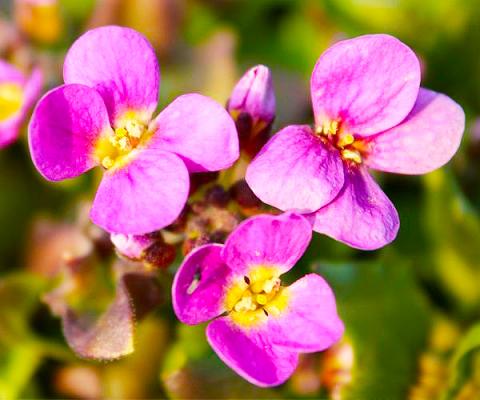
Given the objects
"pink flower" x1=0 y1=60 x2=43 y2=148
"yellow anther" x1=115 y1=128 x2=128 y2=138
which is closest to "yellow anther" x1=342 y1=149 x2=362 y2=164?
"yellow anther" x1=115 y1=128 x2=128 y2=138

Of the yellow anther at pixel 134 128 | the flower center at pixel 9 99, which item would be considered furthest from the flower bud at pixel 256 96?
the flower center at pixel 9 99

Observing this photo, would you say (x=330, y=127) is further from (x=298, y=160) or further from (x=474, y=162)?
(x=474, y=162)

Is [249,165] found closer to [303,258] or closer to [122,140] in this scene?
[122,140]

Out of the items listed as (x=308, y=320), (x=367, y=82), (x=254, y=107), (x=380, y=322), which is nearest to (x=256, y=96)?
(x=254, y=107)

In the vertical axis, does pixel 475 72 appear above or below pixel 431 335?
above

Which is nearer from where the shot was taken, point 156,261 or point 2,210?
point 156,261

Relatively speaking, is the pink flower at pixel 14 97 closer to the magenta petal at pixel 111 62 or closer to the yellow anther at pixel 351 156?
the magenta petal at pixel 111 62

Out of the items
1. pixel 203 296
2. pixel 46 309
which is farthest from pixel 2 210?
pixel 203 296
